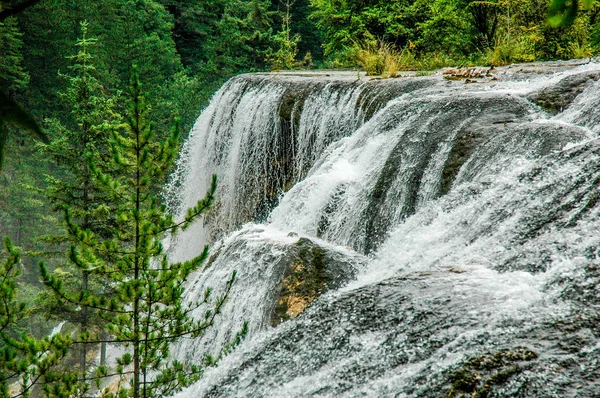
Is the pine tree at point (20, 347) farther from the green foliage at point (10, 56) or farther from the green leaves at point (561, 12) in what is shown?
the green foliage at point (10, 56)

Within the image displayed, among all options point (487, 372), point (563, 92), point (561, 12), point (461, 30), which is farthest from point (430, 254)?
point (461, 30)

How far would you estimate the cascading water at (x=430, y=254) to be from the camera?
2969mm


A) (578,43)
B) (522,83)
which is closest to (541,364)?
(522,83)

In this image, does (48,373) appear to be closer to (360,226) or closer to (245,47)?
(360,226)

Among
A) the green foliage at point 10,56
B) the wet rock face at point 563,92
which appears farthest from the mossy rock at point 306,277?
the green foliage at point 10,56

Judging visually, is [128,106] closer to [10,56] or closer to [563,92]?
[563,92]

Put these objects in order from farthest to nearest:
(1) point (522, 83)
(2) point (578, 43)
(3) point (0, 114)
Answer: (2) point (578, 43)
(1) point (522, 83)
(3) point (0, 114)

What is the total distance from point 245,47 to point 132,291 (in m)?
24.8

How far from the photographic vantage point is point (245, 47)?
28.0 m

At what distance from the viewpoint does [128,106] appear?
16.1 ft

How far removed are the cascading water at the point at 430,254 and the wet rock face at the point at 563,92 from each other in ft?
0.10

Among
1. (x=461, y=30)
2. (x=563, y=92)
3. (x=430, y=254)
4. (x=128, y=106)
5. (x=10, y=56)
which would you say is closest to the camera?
(x=128, y=106)

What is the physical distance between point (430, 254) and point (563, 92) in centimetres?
367

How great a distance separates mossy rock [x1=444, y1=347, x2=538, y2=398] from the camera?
2.60 meters
